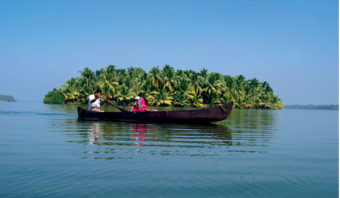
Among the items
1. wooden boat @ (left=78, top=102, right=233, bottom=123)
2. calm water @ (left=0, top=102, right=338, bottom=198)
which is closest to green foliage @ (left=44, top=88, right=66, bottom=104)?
wooden boat @ (left=78, top=102, right=233, bottom=123)

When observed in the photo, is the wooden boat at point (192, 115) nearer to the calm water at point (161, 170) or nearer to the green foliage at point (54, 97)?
the calm water at point (161, 170)

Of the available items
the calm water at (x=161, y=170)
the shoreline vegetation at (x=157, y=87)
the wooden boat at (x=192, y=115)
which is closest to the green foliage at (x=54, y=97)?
the shoreline vegetation at (x=157, y=87)

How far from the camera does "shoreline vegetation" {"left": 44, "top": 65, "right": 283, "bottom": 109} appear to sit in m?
63.8

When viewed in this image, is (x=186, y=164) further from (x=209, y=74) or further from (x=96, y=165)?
(x=209, y=74)

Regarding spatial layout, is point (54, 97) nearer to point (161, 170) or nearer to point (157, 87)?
point (157, 87)

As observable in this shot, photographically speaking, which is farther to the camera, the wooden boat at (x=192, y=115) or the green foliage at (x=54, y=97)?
the green foliage at (x=54, y=97)

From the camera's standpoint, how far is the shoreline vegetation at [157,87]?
63.8 meters

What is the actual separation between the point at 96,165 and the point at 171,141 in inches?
162

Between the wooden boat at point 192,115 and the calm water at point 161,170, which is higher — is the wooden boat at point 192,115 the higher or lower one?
the higher one

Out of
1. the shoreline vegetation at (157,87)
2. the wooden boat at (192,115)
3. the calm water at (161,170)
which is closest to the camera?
the calm water at (161,170)

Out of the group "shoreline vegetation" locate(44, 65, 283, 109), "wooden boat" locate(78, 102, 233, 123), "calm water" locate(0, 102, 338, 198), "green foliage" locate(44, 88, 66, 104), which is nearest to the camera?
"calm water" locate(0, 102, 338, 198)

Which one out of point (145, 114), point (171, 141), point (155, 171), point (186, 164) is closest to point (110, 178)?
point (155, 171)

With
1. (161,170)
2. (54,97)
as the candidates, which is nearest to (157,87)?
(54,97)

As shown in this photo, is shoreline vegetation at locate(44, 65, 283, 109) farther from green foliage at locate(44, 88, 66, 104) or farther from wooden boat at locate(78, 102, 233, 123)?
wooden boat at locate(78, 102, 233, 123)
